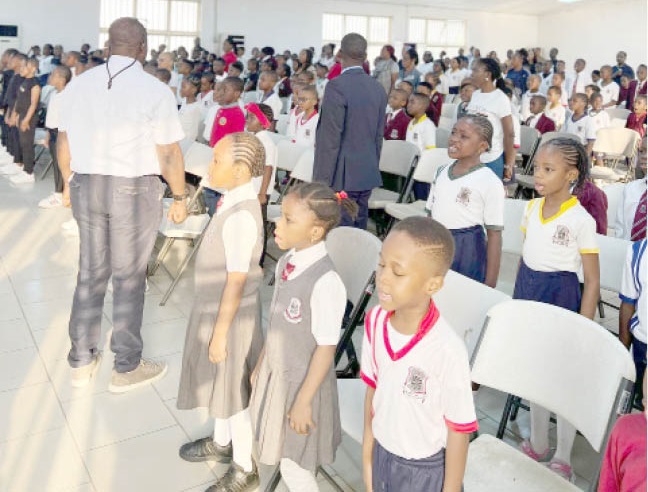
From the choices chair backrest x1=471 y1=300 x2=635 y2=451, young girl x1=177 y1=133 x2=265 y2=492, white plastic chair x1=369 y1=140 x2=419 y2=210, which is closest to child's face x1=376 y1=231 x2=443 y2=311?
chair backrest x1=471 y1=300 x2=635 y2=451

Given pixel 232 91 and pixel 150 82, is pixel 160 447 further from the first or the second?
pixel 232 91

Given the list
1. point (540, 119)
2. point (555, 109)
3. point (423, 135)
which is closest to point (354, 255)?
Answer: point (423, 135)

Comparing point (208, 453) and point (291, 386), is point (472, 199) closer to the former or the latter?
point (291, 386)

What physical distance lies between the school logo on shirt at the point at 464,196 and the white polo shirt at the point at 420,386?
1299 millimetres

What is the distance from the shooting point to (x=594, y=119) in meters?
6.90

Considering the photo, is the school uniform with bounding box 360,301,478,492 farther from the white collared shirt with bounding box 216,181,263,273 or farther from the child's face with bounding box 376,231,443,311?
the white collared shirt with bounding box 216,181,263,273

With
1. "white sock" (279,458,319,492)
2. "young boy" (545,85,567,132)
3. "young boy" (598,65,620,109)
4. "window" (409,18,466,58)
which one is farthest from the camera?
"window" (409,18,466,58)

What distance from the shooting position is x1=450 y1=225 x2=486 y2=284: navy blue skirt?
2729mm

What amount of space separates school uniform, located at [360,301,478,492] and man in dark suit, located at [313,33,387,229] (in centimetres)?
203

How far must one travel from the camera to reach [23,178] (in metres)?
6.45

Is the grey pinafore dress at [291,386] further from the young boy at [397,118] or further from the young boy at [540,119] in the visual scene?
the young boy at [540,119]

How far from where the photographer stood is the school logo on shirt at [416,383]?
1.39 metres

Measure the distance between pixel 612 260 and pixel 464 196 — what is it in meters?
0.73

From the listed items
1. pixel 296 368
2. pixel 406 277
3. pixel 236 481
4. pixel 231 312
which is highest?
pixel 406 277
